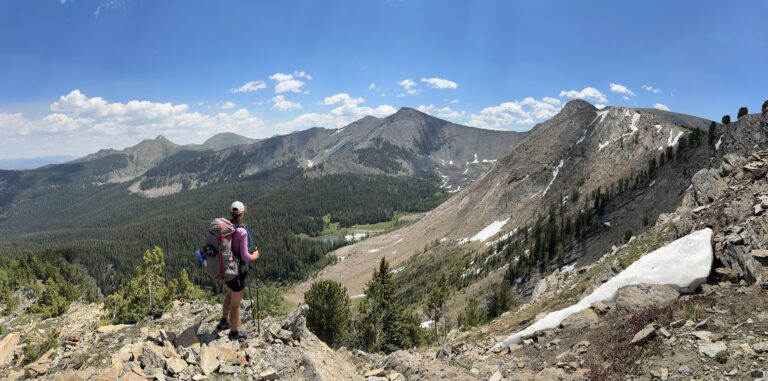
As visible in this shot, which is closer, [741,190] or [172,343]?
[172,343]

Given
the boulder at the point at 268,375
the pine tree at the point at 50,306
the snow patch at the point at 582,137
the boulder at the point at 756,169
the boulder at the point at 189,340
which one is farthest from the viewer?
the snow patch at the point at 582,137

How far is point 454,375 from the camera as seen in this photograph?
45.1ft

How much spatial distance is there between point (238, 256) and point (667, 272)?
19167 millimetres

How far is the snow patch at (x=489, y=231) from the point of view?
4697 inches

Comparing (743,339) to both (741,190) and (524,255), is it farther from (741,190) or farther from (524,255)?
(524,255)

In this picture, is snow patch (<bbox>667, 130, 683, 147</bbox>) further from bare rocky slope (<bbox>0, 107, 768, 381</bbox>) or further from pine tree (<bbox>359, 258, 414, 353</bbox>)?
bare rocky slope (<bbox>0, 107, 768, 381</bbox>)

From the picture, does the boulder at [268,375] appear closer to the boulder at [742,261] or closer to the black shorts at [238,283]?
the black shorts at [238,283]

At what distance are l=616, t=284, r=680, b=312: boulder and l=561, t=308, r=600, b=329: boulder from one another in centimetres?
122

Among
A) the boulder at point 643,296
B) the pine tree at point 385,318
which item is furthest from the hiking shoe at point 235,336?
the pine tree at point 385,318

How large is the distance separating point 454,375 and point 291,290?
15259 centimetres

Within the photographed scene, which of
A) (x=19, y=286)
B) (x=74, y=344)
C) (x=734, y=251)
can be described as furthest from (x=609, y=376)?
(x=19, y=286)

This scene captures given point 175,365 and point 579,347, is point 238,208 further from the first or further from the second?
point 579,347

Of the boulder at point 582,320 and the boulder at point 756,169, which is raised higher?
the boulder at point 756,169

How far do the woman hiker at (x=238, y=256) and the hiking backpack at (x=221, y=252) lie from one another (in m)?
0.22
